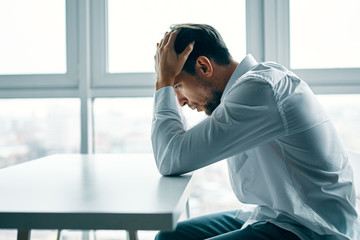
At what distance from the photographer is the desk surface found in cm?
60

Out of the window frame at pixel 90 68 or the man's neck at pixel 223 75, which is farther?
the window frame at pixel 90 68

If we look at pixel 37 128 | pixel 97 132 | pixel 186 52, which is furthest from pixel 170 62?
pixel 37 128

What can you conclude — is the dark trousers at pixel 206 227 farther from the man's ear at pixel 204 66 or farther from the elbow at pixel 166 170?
the man's ear at pixel 204 66

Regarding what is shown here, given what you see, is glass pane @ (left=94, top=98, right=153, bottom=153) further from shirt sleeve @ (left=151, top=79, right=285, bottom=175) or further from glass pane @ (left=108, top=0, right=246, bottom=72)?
shirt sleeve @ (left=151, top=79, right=285, bottom=175)

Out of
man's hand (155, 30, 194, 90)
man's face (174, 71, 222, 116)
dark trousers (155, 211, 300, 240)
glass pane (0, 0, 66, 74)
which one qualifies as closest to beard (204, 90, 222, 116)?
man's face (174, 71, 222, 116)

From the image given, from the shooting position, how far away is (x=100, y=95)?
193cm

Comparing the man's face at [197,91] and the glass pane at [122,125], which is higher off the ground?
the man's face at [197,91]

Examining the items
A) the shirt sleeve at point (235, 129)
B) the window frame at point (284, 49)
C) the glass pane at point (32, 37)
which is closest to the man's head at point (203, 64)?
the shirt sleeve at point (235, 129)

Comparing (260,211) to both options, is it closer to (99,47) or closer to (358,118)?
(358,118)

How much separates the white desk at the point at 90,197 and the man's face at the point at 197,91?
258 millimetres

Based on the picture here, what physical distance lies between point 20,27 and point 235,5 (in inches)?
47.4

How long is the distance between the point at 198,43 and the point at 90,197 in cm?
58

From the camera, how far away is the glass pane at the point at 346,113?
1.80 metres

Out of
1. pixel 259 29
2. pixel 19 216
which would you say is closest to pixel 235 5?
pixel 259 29
